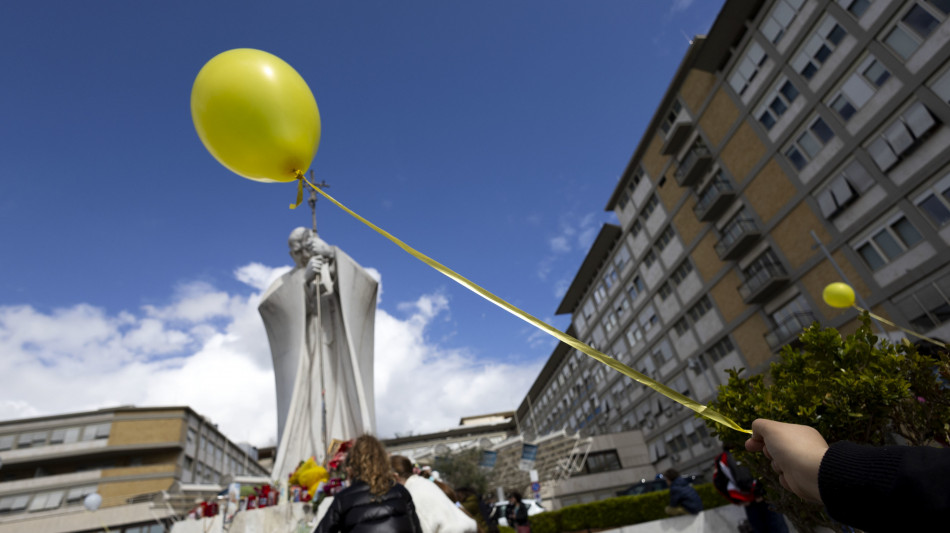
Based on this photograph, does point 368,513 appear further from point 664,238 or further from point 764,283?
point 664,238

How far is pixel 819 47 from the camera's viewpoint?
58.4 feet

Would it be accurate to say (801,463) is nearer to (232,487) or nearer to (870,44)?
(232,487)

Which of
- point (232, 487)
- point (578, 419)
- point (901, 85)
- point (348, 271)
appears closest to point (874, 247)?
point (901, 85)

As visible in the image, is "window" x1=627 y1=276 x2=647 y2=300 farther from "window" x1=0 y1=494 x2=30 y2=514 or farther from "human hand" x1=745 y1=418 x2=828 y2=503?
"window" x1=0 y1=494 x2=30 y2=514

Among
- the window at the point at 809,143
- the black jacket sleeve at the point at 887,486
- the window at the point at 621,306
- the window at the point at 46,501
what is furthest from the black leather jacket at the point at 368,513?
the window at the point at 46,501

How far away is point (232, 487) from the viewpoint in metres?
8.85

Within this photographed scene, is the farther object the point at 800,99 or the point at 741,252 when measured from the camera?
the point at 741,252

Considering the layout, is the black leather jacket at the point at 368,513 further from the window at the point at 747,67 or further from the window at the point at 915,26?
the window at the point at 747,67

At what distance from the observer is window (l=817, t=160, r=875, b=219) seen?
1659 cm

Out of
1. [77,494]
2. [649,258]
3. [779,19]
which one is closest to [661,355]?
[649,258]

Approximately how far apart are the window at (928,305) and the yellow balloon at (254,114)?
18.2m

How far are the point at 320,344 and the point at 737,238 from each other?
17822 millimetres

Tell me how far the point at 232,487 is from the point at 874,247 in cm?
1946

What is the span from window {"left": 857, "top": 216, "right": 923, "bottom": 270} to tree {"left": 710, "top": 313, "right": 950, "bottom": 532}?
1601 cm
